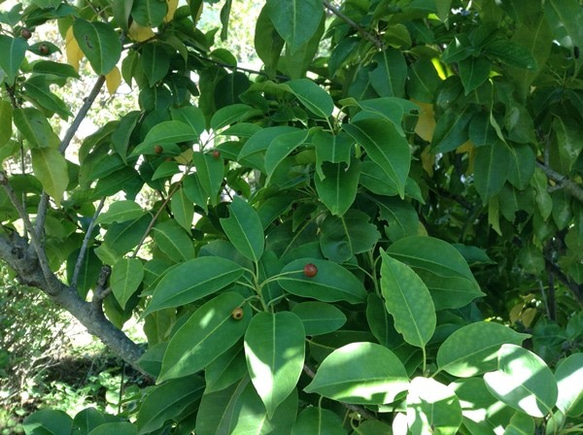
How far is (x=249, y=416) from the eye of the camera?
896 mm

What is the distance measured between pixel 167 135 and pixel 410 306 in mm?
574

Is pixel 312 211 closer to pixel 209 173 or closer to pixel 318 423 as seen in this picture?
pixel 209 173

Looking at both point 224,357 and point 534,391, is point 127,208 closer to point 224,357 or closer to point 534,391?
point 224,357

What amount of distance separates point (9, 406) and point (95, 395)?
0.62 metres

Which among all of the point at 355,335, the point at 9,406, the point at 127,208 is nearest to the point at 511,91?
the point at 355,335

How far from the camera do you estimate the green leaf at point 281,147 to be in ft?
3.10

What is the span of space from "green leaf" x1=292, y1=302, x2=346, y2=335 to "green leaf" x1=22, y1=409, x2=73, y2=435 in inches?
19.5

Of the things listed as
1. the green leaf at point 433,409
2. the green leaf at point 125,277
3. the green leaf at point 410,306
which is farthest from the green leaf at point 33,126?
the green leaf at point 433,409

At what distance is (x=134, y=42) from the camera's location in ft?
5.22

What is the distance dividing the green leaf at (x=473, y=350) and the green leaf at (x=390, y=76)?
679 mm

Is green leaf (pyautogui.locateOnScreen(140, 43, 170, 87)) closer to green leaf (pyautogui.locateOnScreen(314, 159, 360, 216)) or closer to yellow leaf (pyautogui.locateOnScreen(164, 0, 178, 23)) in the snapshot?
yellow leaf (pyautogui.locateOnScreen(164, 0, 178, 23))

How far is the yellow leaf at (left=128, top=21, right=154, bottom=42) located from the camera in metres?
1.56

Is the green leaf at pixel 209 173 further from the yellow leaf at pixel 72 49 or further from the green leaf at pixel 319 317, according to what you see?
the yellow leaf at pixel 72 49

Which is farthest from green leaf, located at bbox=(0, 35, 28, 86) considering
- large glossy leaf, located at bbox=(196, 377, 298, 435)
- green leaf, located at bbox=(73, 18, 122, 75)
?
large glossy leaf, located at bbox=(196, 377, 298, 435)
